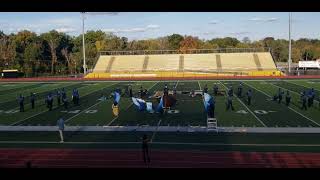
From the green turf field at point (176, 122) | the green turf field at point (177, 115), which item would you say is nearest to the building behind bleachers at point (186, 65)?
the green turf field at point (176, 122)

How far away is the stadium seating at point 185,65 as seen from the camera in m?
60.0

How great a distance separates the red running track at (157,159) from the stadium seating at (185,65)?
149 ft

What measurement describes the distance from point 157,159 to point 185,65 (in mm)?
52931

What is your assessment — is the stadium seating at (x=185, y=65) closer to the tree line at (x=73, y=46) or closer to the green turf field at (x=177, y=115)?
the tree line at (x=73, y=46)

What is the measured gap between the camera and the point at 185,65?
2564 inches

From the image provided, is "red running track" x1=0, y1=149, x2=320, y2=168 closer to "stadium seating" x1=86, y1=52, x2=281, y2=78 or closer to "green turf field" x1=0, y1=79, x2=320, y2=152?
"green turf field" x1=0, y1=79, x2=320, y2=152

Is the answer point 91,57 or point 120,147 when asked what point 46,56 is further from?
point 120,147

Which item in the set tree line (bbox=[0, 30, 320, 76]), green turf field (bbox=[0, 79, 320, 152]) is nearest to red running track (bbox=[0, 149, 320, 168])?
green turf field (bbox=[0, 79, 320, 152])

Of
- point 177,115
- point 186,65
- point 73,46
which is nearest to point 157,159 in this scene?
point 177,115

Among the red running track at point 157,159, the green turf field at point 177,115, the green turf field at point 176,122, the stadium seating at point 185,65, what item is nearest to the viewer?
the red running track at point 157,159

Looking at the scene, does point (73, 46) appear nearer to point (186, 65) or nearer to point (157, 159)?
point (186, 65)

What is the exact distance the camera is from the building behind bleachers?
59812 millimetres

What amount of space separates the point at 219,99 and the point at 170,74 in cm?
3090
